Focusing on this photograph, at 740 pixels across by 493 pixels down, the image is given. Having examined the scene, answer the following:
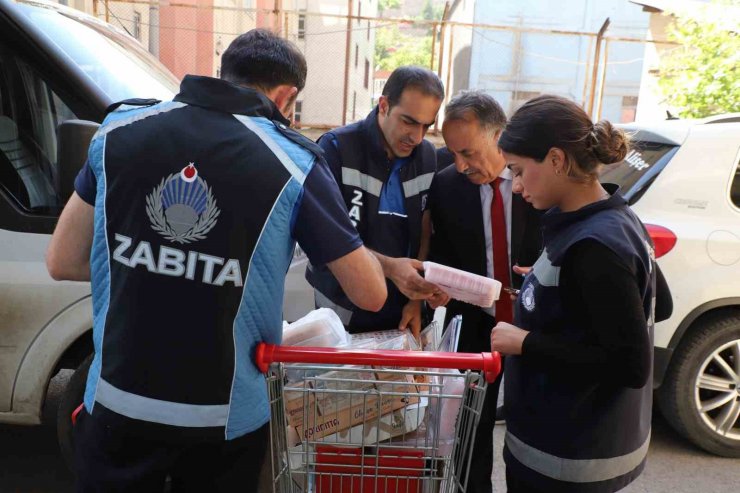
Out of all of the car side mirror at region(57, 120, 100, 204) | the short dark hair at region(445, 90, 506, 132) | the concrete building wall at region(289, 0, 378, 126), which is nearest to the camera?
the car side mirror at region(57, 120, 100, 204)

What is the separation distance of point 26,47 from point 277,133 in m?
1.95

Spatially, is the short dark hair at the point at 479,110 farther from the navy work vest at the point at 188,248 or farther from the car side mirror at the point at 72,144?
the car side mirror at the point at 72,144

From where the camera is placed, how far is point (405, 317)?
2777 mm

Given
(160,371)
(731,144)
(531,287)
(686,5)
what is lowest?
(160,371)

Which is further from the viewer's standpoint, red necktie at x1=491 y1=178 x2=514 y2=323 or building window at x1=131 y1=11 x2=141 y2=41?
building window at x1=131 y1=11 x2=141 y2=41

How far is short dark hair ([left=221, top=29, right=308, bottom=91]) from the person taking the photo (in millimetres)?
1865

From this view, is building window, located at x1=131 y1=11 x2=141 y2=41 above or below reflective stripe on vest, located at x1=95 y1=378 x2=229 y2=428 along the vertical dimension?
above

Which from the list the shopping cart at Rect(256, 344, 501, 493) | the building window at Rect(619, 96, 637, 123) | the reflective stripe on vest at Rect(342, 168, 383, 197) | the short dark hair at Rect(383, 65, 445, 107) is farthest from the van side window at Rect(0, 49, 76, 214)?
the building window at Rect(619, 96, 637, 123)

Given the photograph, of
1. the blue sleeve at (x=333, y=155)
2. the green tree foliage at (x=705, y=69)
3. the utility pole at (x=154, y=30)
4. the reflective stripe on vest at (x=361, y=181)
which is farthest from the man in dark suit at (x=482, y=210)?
the utility pole at (x=154, y=30)

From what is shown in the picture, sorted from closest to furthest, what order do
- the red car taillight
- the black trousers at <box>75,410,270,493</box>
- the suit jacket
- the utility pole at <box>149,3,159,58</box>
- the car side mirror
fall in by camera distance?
the black trousers at <box>75,410,270,493</box> → the car side mirror → the suit jacket → the red car taillight → the utility pole at <box>149,3,159,58</box>

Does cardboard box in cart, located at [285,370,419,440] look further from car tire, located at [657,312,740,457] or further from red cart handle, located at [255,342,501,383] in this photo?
car tire, located at [657,312,740,457]

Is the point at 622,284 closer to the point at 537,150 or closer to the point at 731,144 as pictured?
the point at 537,150

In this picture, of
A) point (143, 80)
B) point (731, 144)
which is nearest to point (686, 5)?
point (731, 144)

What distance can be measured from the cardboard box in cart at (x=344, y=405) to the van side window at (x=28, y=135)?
185 centimetres
